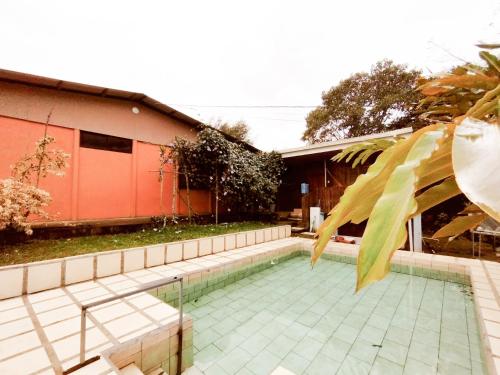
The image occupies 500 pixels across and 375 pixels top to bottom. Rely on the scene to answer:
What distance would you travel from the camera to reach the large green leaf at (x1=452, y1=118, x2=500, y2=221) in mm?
289

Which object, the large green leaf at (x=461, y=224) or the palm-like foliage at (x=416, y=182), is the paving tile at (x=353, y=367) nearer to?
the large green leaf at (x=461, y=224)

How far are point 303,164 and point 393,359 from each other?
9.66 meters

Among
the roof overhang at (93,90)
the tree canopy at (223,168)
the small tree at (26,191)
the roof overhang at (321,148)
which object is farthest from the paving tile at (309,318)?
the roof overhang at (93,90)

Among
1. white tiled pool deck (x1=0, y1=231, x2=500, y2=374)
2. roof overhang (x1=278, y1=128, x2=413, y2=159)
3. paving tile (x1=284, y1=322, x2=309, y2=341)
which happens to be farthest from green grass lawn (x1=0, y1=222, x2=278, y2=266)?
roof overhang (x1=278, y1=128, x2=413, y2=159)

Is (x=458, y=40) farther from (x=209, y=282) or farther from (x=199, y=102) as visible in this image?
(x=199, y=102)

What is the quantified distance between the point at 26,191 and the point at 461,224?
249 inches

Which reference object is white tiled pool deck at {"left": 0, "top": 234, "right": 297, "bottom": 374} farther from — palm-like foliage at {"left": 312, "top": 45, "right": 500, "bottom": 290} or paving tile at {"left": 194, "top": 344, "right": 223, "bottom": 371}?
palm-like foliage at {"left": 312, "top": 45, "right": 500, "bottom": 290}

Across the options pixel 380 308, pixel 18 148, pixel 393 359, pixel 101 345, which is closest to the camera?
pixel 101 345

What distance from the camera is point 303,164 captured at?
11.9m

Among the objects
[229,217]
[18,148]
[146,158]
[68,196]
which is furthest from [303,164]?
[18,148]

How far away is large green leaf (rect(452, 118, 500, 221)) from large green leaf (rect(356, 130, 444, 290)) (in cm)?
4

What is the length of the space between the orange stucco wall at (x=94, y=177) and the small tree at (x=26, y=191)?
52 cm

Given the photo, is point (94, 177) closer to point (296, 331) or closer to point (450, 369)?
point (296, 331)

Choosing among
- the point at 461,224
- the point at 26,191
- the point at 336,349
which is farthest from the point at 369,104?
the point at 461,224
